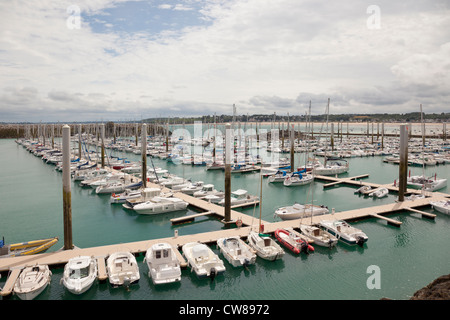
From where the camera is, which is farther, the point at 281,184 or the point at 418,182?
the point at 281,184

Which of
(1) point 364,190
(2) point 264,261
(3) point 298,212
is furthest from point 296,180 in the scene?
(2) point 264,261

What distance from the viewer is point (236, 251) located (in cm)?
2062

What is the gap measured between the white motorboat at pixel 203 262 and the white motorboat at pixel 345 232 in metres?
10.4

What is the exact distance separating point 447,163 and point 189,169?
5709 cm

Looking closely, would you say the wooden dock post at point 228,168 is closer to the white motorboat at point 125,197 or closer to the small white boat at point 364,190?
the white motorboat at point 125,197

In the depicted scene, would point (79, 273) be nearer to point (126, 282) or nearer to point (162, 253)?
point (126, 282)

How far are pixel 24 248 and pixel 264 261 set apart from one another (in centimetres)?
1680

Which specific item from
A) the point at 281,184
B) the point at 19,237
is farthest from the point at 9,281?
the point at 281,184

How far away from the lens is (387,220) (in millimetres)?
27766

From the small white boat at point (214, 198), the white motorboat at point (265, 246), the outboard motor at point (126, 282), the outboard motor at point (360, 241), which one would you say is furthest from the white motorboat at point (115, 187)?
the outboard motor at point (360, 241)

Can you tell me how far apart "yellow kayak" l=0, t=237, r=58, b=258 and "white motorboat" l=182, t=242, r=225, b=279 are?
9.98m
